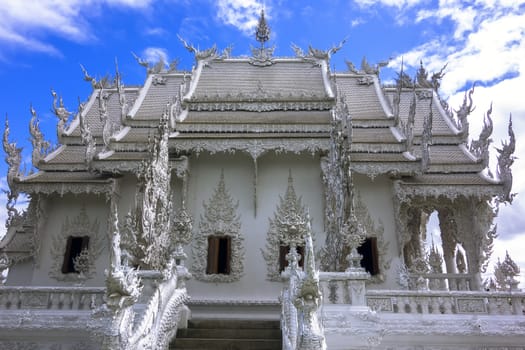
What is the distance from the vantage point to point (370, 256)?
10023 millimetres

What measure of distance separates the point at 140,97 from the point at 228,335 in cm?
851

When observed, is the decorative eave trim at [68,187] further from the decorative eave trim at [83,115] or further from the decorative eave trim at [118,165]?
the decorative eave trim at [83,115]

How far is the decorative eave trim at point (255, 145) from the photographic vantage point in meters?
10.2

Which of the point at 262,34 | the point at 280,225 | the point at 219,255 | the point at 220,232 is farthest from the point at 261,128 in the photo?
the point at 262,34

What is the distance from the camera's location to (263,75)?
1400cm

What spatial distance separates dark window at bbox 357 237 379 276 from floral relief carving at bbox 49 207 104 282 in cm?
603

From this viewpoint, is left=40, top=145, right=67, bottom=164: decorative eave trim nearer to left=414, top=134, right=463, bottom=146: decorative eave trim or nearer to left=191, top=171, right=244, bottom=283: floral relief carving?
left=191, top=171, right=244, bottom=283: floral relief carving

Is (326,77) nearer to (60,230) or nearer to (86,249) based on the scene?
(86,249)

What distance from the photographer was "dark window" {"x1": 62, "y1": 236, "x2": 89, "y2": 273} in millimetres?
10484

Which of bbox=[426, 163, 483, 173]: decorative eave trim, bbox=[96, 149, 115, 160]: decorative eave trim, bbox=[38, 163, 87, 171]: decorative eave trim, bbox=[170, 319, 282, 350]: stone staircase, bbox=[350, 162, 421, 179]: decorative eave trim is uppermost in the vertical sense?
bbox=[96, 149, 115, 160]: decorative eave trim

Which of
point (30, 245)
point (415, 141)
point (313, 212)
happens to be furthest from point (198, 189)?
point (415, 141)

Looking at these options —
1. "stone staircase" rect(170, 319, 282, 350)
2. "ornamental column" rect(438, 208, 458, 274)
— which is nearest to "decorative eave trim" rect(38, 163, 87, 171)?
"stone staircase" rect(170, 319, 282, 350)

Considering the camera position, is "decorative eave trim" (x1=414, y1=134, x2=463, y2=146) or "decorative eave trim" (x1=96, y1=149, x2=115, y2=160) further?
"decorative eave trim" (x1=414, y1=134, x2=463, y2=146)

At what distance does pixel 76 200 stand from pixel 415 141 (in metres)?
8.55
